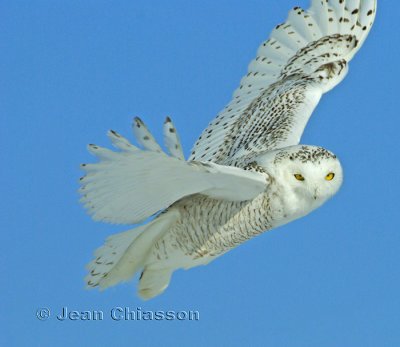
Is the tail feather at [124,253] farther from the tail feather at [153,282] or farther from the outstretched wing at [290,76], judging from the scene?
the outstretched wing at [290,76]

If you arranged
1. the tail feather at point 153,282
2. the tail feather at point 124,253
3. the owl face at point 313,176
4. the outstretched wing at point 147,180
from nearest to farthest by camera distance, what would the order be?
1. the outstretched wing at point 147,180
2. the owl face at point 313,176
3. the tail feather at point 124,253
4. the tail feather at point 153,282

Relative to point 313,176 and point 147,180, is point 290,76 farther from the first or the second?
point 147,180

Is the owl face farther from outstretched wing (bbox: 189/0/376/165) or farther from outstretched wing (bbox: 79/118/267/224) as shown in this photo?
outstretched wing (bbox: 189/0/376/165)

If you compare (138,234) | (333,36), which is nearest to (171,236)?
(138,234)

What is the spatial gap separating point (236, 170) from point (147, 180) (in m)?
0.52

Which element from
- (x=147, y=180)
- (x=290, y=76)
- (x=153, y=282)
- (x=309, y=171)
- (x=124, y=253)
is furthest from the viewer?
(x=290, y=76)

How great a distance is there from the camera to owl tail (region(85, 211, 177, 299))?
664 centimetres

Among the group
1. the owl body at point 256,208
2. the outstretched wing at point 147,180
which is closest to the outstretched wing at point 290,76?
the owl body at point 256,208

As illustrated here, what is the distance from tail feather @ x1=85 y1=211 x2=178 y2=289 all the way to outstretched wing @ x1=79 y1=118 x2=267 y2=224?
1.72 ft

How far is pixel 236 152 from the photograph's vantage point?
7.24m

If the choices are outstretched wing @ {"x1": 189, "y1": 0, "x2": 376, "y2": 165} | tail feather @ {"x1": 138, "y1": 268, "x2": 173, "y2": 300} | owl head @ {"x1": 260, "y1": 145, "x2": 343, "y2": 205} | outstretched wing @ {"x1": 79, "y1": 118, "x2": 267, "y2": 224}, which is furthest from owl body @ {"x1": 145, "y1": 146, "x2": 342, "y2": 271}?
outstretched wing @ {"x1": 189, "y1": 0, "x2": 376, "y2": 165}

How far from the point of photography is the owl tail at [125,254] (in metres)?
6.64

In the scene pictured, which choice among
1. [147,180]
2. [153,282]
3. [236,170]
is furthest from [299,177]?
[153,282]

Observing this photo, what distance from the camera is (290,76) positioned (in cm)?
805
